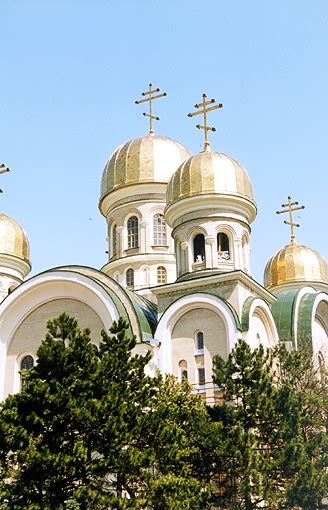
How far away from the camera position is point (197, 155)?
76.7 ft

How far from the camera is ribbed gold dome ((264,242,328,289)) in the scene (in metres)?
30.3

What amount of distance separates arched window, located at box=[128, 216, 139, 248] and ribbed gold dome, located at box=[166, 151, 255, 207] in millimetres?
4253

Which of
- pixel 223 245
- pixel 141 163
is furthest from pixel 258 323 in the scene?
pixel 141 163

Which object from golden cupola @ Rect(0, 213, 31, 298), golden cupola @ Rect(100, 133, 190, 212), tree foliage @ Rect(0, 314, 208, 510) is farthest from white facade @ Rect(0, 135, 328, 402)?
tree foliage @ Rect(0, 314, 208, 510)

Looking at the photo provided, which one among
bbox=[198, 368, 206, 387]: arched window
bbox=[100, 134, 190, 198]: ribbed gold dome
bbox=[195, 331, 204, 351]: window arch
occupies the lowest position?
bbox=[198, 368, 206, 387]: arched window

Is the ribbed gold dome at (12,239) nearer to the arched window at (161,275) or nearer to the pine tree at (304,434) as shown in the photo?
the arched window at (161,275)

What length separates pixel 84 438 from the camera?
13.7 meters

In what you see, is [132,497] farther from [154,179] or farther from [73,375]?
[154,179]

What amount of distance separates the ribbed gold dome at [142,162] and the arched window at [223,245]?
18.3 feet

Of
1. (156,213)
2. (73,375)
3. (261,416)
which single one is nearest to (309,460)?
(261,416)

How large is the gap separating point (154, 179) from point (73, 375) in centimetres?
1457

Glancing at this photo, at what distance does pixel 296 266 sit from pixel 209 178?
9.27 m

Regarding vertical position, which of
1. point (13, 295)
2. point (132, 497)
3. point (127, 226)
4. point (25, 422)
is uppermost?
point (127, 226)

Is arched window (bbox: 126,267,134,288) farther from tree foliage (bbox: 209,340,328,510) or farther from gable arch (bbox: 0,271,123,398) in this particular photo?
tree foliage (bbox: 209,340,328,510)
